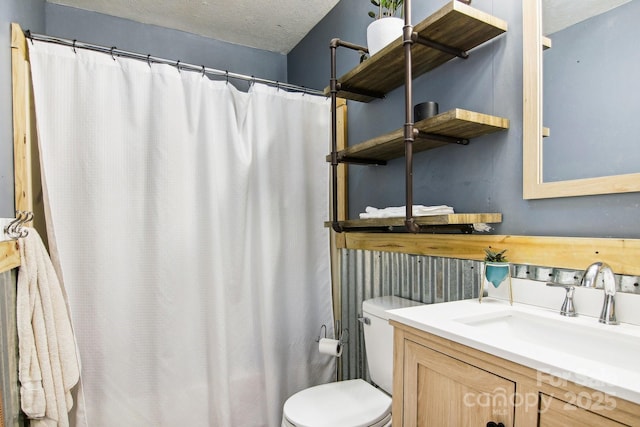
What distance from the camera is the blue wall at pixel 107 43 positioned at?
4.11 ft

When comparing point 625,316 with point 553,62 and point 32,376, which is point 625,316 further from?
point 32,376

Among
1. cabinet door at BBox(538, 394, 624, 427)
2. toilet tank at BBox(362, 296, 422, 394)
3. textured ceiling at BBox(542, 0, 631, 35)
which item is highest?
textured ceiling at BBox(542, 0, 631, 35)

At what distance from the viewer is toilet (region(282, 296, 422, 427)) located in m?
1.32

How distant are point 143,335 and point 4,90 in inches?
43.7

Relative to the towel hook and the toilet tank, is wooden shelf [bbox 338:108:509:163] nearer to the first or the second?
the toilet tank

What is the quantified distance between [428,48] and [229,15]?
1.47 meters

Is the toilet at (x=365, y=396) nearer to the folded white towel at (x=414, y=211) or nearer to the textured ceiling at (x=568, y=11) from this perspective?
the folded white towel at (x=414, y=211)

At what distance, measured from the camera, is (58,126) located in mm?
1484

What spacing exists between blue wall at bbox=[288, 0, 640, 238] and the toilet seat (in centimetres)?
83

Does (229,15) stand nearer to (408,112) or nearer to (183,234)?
(183,234)

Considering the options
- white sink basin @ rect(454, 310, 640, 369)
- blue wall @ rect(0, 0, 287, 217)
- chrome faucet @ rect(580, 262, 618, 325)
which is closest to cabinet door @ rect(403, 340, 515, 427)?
white sink basin @ rect(454, 310, 640, 369)

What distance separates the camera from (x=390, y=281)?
169cm

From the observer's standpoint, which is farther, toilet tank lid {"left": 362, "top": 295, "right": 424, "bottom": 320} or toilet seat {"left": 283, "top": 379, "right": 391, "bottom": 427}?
toilet tank lid {"left": 362, "top": 295, "right": 424, "bottom": 320}

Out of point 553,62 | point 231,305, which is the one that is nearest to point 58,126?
Result: point 231,305
